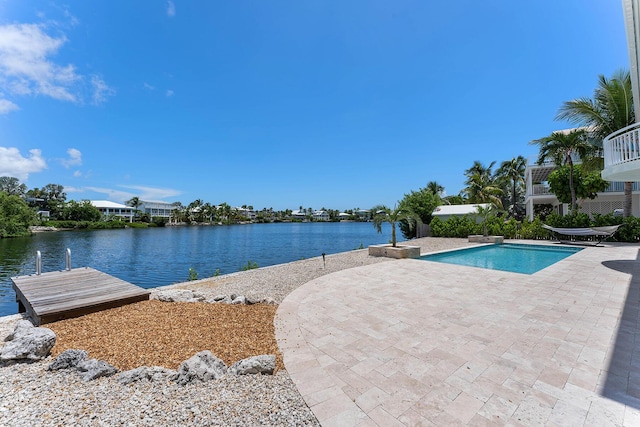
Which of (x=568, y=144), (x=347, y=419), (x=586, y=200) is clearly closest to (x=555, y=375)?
(x=347, y=419)

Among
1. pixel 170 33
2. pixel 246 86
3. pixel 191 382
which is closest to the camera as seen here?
pixel 191 382

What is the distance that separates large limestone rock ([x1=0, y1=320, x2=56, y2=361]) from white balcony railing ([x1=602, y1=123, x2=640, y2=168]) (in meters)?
10.6

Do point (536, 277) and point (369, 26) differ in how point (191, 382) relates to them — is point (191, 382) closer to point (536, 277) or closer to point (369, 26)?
point (536, 277)

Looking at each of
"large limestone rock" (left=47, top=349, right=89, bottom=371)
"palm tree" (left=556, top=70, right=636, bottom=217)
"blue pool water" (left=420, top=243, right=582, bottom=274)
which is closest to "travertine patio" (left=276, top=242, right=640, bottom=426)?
"large limestone rock" (left=47, top=349, right=89, bottom=371)

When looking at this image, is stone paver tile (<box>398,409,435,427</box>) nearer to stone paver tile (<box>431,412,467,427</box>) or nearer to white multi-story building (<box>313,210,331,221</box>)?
stone paver tile (<box>431,412,467,427</box>)

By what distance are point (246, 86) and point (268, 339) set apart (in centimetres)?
1485

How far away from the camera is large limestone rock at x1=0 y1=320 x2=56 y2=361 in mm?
2770

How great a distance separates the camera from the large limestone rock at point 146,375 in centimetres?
248

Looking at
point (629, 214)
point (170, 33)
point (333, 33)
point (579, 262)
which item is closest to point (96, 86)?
point (170, 33)

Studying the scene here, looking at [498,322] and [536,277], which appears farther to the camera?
[536,277]

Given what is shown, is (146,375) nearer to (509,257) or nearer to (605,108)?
(509,257)

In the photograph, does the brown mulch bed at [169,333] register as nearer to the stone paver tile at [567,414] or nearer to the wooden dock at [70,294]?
the wooden dock at [70,294]

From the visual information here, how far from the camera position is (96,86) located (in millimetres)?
11773

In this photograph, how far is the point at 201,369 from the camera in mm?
2561
